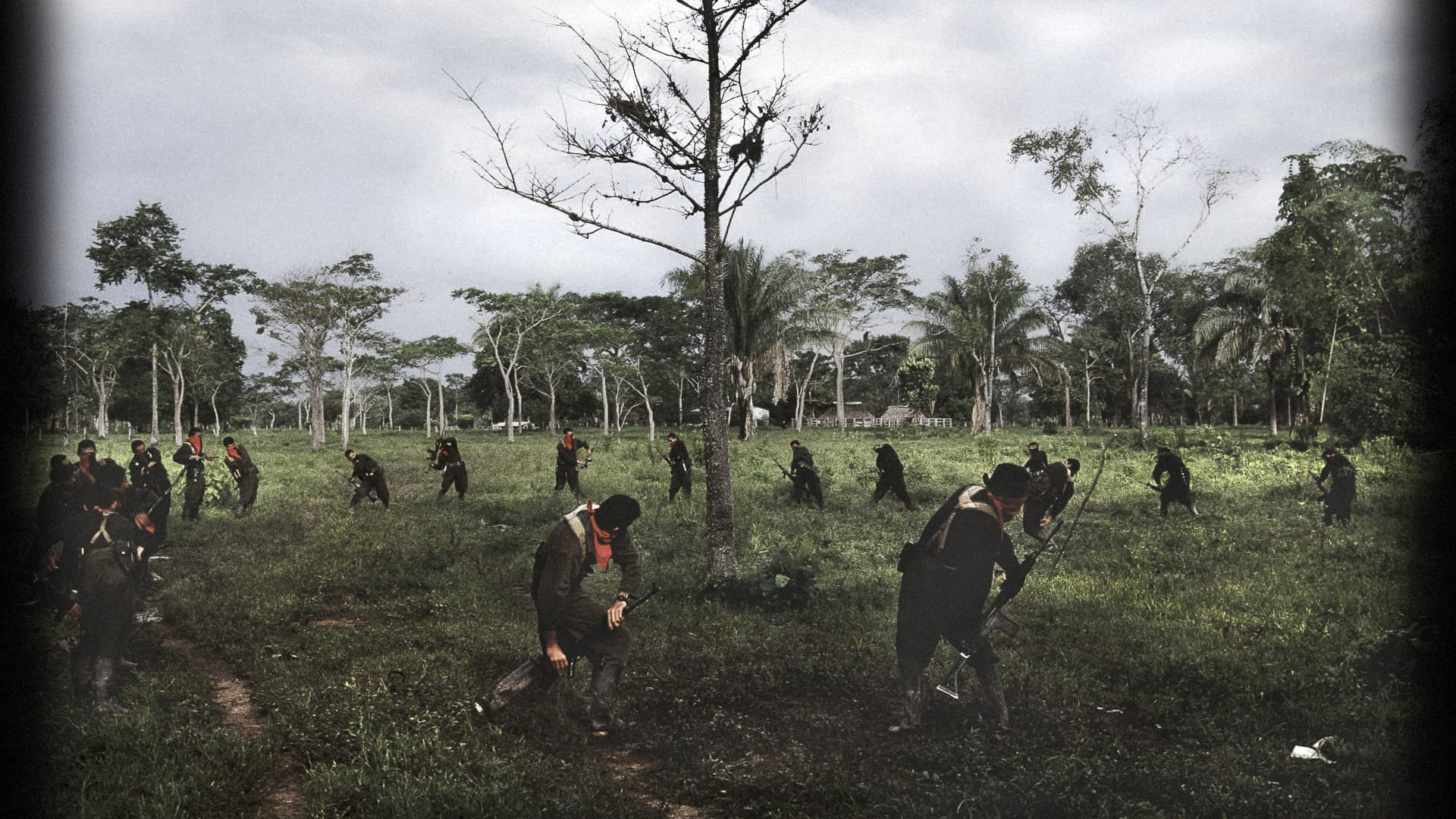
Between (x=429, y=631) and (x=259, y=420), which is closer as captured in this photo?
(x=429, y=631)

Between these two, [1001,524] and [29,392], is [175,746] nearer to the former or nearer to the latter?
Result: [29,392]

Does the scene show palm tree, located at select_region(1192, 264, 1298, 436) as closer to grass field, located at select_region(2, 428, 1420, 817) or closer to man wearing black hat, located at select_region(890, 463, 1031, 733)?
grass field, located at select_region(2, 428, 1420, 817)

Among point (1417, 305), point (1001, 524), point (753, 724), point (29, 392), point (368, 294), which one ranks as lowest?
point (753, 724)

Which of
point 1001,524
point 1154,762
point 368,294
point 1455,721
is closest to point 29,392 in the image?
point 1001,524

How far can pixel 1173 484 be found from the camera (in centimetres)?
1256

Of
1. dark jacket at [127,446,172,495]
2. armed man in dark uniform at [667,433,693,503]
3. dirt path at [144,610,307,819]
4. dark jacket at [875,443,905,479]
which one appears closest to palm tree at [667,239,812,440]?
armed man in dark uniform at [667,433,693,503]

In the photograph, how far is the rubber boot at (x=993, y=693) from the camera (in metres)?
5.77

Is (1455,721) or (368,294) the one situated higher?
(368,294)

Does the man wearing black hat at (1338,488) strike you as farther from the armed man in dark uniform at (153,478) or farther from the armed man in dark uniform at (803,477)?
the armed man in dark uniform at (153,478)

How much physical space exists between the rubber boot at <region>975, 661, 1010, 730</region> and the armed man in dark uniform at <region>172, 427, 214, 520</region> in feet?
47.6

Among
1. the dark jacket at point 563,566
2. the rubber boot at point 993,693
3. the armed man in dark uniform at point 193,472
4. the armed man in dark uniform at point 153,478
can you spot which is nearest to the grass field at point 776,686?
the rubber boot at point 993,693

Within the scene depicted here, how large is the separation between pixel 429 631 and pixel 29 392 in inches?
181

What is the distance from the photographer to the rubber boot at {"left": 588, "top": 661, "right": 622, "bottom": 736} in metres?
5.80

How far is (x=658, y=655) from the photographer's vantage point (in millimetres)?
7172
